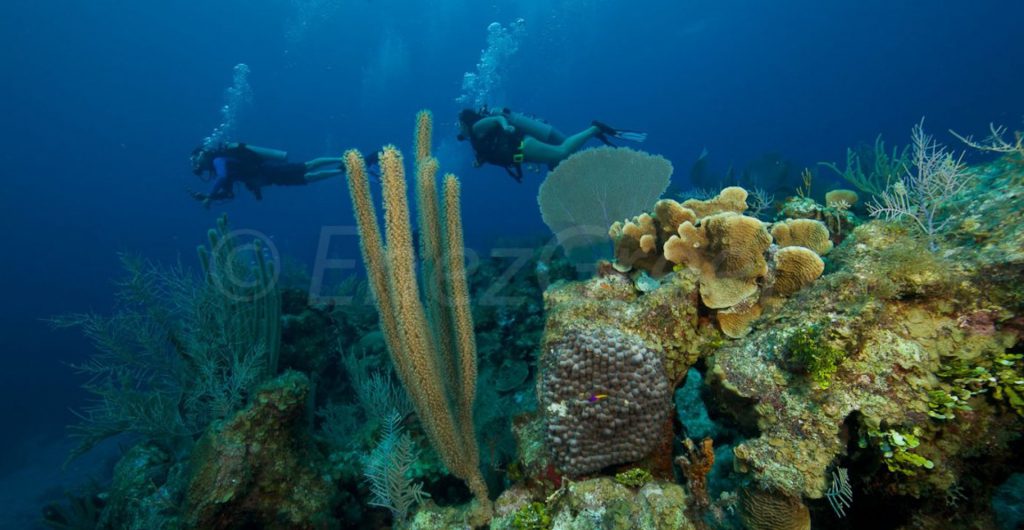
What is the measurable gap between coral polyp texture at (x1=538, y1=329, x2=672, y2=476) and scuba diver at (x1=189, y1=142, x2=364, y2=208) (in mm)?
10026

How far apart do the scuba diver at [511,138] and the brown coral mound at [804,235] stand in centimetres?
573

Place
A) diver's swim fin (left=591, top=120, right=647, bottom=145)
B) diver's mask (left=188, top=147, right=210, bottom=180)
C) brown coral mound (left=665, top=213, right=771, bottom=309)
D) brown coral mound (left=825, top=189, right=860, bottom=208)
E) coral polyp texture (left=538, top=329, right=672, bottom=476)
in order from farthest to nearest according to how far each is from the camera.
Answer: diver's mask (left=188, top=147, right=210, bottom=180)
diver's swim fin (left=591, top=120, right=647, bottom=145)
brown coral mound (left=825, top=189, right=860, bottom=208)
brown coral mound (left=665, top=213, right=771, bottom=309)
coral polyp texture (left=538, top=329, right=672, bottom=476)

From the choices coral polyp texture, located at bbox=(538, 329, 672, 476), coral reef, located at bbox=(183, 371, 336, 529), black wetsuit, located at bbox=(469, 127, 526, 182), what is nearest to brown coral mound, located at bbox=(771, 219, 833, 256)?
coral polyp texture, located at bbox=(538, 329, 672, 476)

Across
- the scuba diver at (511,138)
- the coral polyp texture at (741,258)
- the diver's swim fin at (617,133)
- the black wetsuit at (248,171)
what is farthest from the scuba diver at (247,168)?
the coral polyp texture at (741,258)

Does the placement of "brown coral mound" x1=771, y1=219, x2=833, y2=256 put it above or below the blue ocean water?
below

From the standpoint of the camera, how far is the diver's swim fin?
8672 millimetres

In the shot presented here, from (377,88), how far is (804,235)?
83.2 m

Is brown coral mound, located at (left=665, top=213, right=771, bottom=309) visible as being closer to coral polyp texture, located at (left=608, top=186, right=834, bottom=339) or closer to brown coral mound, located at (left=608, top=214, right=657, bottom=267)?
coral polyp texture, located at (left=608, top=186, right=834, bottom=339)

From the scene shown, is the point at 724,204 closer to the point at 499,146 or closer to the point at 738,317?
the point at 738,317

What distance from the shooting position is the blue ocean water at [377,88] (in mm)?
49594

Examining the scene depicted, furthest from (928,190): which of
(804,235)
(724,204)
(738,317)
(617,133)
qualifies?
(617,133)

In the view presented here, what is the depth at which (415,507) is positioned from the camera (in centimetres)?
345

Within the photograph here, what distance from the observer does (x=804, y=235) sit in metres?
3.28

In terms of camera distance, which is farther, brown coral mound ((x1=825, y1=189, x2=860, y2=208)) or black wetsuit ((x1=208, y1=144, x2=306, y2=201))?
black wetsuit ((x1=208, y1=144, x2=306, y2=201))
